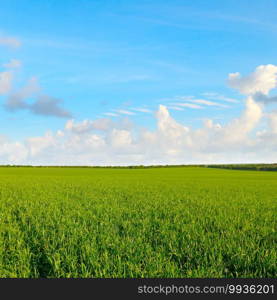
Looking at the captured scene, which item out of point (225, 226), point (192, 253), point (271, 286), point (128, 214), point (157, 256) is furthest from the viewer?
point (128, 214)

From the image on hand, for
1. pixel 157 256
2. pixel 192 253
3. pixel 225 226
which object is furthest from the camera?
pixel 225 226

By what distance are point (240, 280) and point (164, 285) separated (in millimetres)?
1372

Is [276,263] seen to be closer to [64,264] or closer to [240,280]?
[240,280]

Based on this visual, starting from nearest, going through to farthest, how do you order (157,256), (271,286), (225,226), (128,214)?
(271,286), (157,256), (225,226), (128,214)

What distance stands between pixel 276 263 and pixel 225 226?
3.30 meters

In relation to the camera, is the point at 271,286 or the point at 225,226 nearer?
the point at 271,286

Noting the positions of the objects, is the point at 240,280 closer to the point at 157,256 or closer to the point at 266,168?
the point at 157,256

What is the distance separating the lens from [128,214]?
36.6ft

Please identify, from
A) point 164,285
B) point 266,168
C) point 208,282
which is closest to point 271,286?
point 208,282

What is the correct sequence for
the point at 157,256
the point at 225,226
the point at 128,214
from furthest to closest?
the point at 128,214 → the point at 225,226 → the point at 157,256

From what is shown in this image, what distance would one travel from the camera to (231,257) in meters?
6.12

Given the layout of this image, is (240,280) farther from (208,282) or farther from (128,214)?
(128,214)

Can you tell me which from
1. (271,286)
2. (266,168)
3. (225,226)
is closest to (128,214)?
(225,226)

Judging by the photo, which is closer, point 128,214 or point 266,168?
point 128,214
